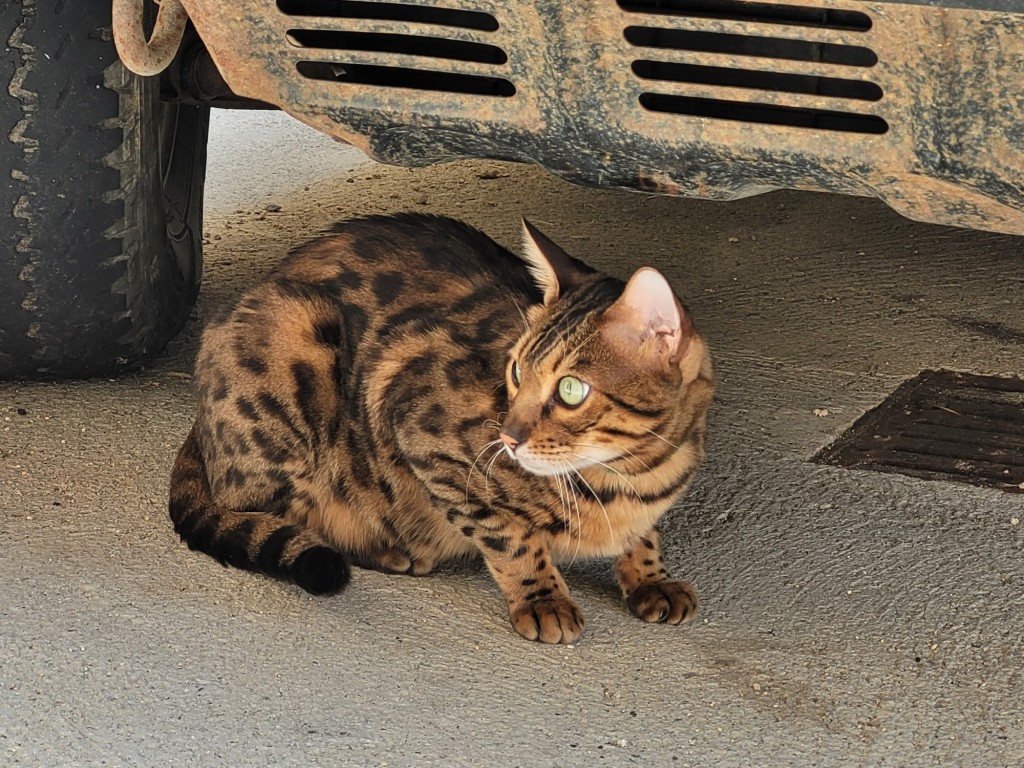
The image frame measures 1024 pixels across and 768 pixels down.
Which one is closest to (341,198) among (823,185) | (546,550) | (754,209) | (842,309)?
(754,209)

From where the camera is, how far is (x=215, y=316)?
3.54 meters

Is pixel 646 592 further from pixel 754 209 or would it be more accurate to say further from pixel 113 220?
pixel 754 209

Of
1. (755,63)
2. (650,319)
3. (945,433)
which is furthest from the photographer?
(945,433)

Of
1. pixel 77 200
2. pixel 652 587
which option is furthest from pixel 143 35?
pixel 652 587

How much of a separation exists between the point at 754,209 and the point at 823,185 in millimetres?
3030

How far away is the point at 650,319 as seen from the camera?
2.91 metres

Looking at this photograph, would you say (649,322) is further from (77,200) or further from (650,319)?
(77,200)

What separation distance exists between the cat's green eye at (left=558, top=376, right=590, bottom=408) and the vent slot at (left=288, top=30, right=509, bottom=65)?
657 mm

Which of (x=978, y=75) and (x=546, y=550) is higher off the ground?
(x=978, y=75)

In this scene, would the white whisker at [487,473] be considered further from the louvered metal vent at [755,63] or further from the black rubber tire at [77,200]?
the black rubber tire at [77,200]

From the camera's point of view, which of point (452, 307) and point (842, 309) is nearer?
point (452, 307)

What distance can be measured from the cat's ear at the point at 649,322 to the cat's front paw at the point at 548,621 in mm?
551

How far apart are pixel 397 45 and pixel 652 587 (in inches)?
49.5

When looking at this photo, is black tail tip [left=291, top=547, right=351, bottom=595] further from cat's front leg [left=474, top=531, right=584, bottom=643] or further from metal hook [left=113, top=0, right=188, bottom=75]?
metal hook [left=113, top=0, right=188, bottom=75]
